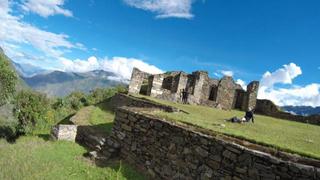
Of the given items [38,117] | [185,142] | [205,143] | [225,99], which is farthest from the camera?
[225,99]

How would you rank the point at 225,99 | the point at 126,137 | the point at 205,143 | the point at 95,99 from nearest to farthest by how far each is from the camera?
1. the point at 205,143
2. the point at 126,137
3. the point at 225,99
4. the point at 95,99

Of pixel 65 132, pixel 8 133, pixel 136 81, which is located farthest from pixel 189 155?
pixel 8 133

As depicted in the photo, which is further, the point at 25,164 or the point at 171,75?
the point at 171,75

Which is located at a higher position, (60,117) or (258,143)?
(258,143)

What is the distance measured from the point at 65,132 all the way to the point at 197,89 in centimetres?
1926

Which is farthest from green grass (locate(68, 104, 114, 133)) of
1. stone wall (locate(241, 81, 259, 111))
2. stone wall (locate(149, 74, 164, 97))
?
stone wall (locate(241, 81, 259, 111))

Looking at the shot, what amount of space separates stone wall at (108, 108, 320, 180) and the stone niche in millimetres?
5795

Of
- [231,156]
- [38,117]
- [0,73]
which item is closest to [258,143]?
[231,156]

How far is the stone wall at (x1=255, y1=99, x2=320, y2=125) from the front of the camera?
29.8 metres

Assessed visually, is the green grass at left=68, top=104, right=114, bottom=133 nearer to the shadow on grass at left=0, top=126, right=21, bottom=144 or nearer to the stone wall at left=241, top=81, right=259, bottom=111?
the shadow on grass at left=0, top=126, right=21, bottom=144

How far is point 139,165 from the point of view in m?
14.5

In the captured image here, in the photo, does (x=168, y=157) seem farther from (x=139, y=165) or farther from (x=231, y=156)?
(x=231, y=156)

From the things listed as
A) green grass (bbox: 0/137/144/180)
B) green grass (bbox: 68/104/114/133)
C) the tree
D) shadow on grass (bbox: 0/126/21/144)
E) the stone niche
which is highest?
the tree

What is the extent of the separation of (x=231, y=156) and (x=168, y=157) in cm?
335
